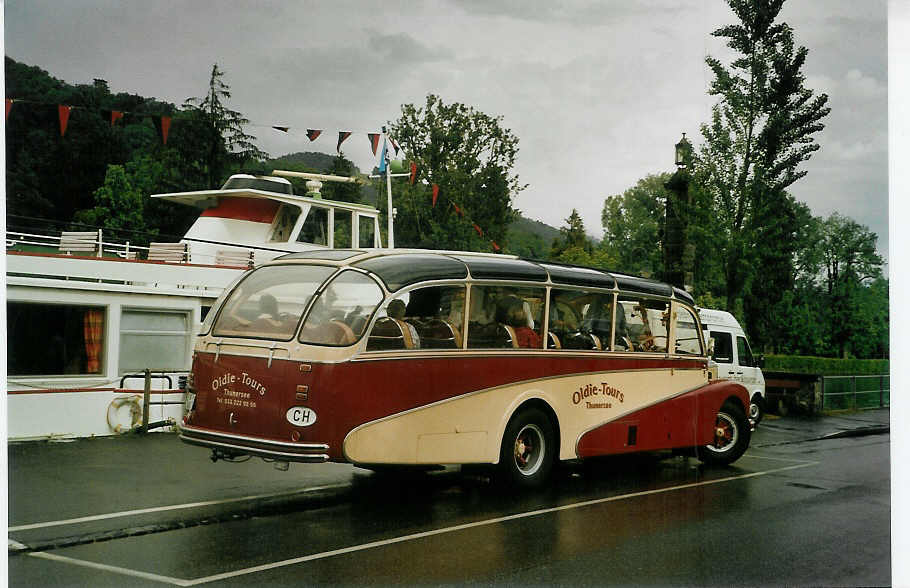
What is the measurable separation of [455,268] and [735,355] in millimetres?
7340

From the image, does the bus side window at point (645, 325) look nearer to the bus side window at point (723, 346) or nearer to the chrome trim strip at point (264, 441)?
the bus side window at point (723, 346)

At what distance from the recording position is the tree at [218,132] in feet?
35.6

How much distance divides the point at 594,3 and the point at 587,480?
5.18 metres

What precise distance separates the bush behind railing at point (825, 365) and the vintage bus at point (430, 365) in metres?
2.09

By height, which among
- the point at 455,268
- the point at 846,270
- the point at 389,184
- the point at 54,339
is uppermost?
the point at 389,184

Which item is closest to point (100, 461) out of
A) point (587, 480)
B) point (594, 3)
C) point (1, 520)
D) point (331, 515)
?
point (1, 520)

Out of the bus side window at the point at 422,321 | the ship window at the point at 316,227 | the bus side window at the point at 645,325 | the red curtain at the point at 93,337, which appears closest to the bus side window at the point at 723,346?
the bus side window at the point at 645,325

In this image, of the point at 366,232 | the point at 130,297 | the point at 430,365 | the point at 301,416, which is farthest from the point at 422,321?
the point at 130,297

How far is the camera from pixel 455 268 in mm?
8484

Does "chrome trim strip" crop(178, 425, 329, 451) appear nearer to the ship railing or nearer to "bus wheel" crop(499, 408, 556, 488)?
"bus wheel" crop(499, 408, 556, 488)

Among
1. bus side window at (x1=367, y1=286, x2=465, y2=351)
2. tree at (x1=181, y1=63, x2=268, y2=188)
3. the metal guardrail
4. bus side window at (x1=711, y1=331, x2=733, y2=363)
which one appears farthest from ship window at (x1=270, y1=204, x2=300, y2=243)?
the metal guardrail

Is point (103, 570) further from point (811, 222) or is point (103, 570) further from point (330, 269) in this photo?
point (811, 222)

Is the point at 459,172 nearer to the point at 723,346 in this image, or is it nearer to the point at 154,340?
the point at 723,346

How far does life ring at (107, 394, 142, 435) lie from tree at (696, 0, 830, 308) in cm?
820
